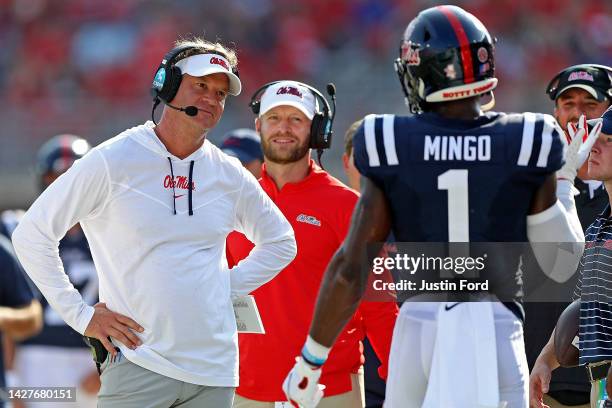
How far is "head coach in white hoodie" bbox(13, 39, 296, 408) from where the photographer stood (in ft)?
13.0

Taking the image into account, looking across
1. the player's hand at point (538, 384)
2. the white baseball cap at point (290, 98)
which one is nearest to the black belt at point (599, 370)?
the player's hand at point (538, 384)

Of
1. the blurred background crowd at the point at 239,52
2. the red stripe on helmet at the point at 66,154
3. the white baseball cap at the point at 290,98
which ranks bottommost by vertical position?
the white baseball cap at the point at 290,98

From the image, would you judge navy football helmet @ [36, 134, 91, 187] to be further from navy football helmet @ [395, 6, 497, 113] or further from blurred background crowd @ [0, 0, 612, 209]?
blurred background crowd @ [0, 0, 612, 209]

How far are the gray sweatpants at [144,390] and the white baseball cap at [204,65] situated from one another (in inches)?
43.0

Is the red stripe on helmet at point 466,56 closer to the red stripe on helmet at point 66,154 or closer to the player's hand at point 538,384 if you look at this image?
the player's hand at point 538,384

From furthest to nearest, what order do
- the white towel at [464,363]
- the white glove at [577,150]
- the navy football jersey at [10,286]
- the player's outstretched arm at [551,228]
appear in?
1. the navy football jersey at [10,286]
2. the white glove at [577,150]
3. the player's outstretched arm at [551,228]
4. the white towel at [464,363]

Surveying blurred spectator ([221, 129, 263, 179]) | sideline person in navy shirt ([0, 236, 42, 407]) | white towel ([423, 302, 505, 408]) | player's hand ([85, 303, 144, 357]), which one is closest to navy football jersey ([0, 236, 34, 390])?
sideline person in navy shirt ([0, 236, 42, 407])

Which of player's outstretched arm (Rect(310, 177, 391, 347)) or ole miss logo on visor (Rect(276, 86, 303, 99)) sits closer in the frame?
player's outstretched arm (Rect(310, 177, 391, 347))

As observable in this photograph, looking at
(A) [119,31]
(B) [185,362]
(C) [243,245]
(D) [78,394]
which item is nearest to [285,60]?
(A) [119,31]

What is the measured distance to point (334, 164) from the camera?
13.0 metres

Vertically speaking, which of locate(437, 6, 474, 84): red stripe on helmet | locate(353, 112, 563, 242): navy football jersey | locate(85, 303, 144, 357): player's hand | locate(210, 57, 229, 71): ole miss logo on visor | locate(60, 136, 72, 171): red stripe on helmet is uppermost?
locate(60, 136, 72, 171): red stripe on helmet

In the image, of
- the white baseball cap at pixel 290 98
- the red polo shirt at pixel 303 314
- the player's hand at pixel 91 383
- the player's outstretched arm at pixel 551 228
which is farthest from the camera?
the player's hand at pixel 91 383

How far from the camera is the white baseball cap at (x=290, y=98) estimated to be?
523 cm

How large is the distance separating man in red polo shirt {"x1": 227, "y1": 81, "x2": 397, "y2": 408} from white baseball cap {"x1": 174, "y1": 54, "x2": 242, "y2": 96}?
3.10ft
